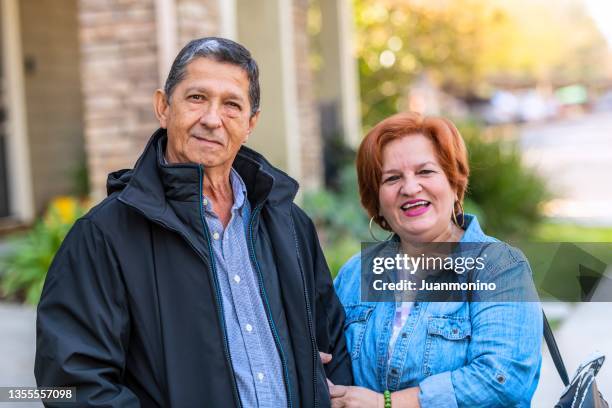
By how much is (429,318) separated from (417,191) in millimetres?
370

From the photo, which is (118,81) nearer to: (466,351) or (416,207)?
(416,207)

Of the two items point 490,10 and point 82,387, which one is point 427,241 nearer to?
point 82,387

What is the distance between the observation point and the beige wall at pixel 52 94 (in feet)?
31.8

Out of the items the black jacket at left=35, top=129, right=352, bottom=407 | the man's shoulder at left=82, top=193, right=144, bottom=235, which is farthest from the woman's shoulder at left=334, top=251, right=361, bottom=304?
the man's shoulder at left=82, top=193, right=144, bottom=235

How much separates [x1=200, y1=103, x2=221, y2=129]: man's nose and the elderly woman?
0.49 meters

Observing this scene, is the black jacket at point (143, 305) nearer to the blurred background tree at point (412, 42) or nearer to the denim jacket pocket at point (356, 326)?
the denim jacket pocket at point (356, 326)

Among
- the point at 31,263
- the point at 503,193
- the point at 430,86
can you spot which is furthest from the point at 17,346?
the point at 430,86

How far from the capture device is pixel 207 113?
2.24 metres

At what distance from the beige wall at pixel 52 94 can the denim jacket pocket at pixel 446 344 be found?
826cm

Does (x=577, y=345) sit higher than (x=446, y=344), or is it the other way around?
(x=446, y=344)

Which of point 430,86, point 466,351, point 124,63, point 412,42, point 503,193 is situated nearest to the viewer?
point 466,351

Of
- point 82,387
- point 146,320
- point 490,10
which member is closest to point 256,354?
point 146,320

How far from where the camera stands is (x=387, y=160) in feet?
8.00

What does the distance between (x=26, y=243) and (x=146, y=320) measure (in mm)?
5269
